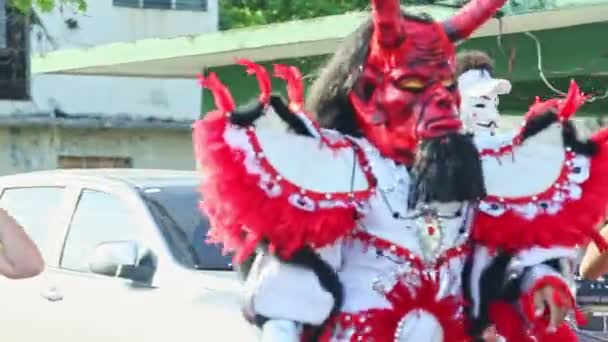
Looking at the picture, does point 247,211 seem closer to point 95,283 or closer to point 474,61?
point 474,61

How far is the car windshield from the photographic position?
6.69 m

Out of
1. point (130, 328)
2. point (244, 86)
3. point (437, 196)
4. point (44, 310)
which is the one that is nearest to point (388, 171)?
point (437, 196)

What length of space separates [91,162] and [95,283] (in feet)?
48.6

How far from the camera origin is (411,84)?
4.02 m

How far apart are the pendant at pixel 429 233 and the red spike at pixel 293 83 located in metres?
0.45

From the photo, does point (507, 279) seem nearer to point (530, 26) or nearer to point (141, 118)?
point (530, 26)

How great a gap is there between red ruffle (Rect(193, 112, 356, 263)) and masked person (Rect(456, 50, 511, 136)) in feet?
5.77

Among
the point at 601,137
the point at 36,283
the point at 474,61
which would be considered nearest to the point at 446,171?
the point at 601,137

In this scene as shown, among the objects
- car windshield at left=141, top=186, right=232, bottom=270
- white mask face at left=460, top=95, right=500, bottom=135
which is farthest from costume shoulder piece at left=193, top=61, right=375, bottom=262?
car windshield at left=141, top=186, right=232, bottom=270

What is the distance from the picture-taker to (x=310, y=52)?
13.8 meters

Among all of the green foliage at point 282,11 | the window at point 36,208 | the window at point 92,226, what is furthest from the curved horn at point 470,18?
the green foliage at point 282,11

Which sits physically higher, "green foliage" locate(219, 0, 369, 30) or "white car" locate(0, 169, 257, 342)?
"green foliage" locate(219, 0, 369, 30)

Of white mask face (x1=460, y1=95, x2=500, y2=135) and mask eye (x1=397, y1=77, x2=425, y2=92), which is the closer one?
mask eye (x1=397, y1=77, x2=425, y2=92)

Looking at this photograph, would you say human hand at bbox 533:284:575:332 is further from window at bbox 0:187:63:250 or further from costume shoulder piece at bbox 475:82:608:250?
window at bbox 0:187:63:250
